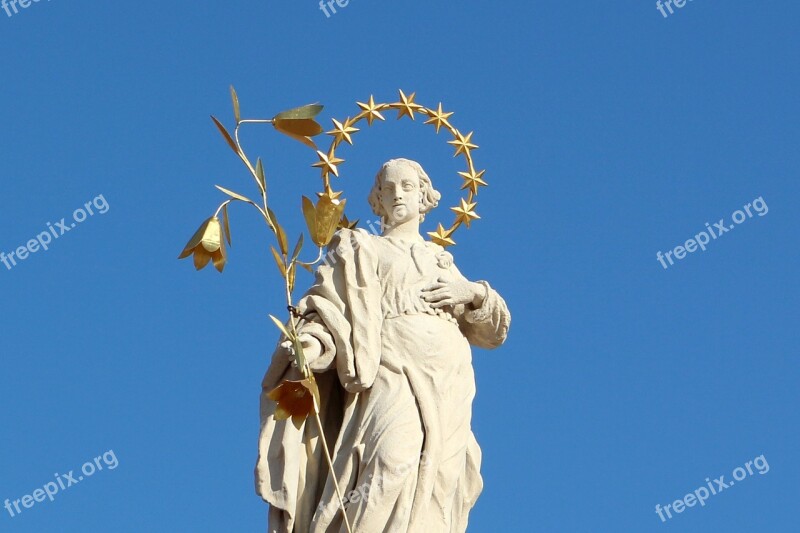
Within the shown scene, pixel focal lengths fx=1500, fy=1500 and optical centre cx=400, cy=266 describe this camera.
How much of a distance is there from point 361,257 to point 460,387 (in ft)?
3.96

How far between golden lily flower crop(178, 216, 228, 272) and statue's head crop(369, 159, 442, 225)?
3.07 metres

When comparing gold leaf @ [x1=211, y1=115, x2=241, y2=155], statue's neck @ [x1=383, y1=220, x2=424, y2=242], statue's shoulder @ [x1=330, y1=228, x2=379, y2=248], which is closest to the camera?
gold leaf @ [x1=211, y1=115, x2=241, y2=155]


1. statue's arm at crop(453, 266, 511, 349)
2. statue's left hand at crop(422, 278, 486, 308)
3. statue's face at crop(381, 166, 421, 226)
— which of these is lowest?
statue's arm at crop(453, 266, 511, 349)

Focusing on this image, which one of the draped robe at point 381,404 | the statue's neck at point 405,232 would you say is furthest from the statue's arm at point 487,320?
the statue's neck at point 405,232

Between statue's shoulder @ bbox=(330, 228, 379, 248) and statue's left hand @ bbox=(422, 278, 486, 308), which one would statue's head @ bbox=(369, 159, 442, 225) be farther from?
statue's left hand @ bbox=(422, 278, 486, 308)

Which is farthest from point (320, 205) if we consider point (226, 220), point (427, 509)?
point (427, 509)

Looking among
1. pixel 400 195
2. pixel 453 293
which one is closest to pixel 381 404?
pixel 453 293

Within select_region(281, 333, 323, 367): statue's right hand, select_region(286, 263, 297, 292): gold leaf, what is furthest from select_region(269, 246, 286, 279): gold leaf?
select_region(281, 333, 323, 367): statue's right hand

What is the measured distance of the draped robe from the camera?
10391mm

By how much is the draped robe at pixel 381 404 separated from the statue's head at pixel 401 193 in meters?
0.32

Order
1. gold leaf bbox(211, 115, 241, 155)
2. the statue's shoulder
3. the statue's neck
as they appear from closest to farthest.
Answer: gold leaf bbox(211, 115, 241, 155), the statue's shoulder, the statue's neck

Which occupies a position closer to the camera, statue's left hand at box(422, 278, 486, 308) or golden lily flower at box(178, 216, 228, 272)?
golden lily flower at box(178, 216, 228, 272)

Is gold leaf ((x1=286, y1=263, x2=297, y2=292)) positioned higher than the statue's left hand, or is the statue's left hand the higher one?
the statue's left hand

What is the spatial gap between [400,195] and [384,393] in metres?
1.72
